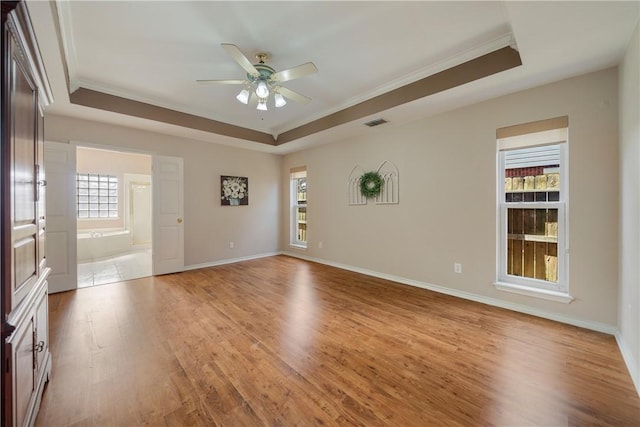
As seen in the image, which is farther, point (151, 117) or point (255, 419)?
point (151, 117)

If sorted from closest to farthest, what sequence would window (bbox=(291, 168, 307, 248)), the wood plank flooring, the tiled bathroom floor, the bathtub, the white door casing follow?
1. the wood plank flooring
2. the tiled bathroom floor
3. the bathtub
4. window (bbox=(291, 168, 307, 248))
5. the white door casing

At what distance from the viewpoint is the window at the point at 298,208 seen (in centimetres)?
603

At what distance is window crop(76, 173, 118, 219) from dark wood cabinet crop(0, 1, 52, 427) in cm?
739

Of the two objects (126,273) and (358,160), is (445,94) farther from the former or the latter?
(126,273)

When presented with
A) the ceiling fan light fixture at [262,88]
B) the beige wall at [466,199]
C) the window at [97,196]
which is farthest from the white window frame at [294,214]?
the window at [97,196]

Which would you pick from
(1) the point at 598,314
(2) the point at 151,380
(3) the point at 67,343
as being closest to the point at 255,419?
(2) the point at 151,380

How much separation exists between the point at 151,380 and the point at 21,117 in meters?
1.75

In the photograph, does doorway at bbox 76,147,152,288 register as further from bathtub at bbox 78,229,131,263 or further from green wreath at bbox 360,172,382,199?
green wreath at bbox 360,172,382,199

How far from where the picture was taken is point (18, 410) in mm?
1156

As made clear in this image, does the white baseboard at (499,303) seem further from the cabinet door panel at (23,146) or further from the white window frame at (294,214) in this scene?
Answer: the cabinet door panel at (23,146)

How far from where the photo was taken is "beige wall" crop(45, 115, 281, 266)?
3982 millimetres

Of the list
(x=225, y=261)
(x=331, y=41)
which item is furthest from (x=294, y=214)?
(x=331, y=41)

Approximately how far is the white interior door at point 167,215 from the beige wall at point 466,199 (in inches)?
102

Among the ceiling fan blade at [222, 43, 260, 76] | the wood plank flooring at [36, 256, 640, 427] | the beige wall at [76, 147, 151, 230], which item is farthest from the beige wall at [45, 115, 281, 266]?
the beige wall at [76, 147, 151, 230]
